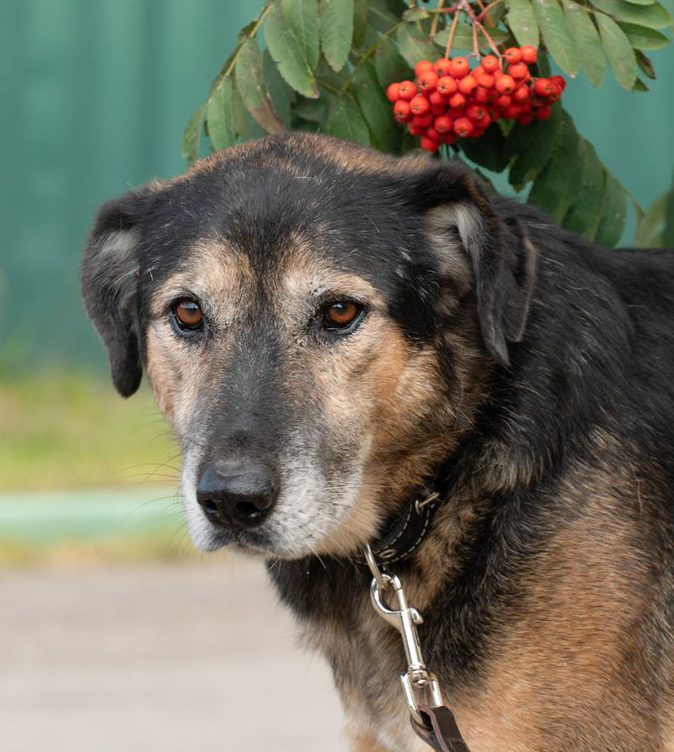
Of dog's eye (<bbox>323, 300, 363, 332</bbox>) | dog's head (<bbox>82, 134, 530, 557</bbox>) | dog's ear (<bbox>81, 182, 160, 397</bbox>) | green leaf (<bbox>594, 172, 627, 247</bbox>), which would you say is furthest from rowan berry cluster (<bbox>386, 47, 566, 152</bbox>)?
dog's ear (<bbox>81, 182, 160, 397</bbox>)

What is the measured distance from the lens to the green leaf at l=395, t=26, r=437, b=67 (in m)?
3.35

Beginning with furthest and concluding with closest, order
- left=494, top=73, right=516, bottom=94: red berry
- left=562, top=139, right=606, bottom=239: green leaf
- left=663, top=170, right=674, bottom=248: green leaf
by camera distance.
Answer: left=663, top=170, right=674, bottom=248: green leaf < left=562, top=139, right=606, bottom=239: green leaf < left=494, top=73, right=516, bottom=94: red berry

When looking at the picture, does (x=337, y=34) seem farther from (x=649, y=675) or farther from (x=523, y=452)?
(x=649, y=675)

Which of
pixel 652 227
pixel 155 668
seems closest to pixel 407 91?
pixel 652 227

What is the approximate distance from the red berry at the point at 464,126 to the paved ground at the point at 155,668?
2.17m

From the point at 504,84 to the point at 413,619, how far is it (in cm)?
119

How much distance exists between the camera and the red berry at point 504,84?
126 inches

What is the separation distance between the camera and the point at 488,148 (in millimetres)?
3609

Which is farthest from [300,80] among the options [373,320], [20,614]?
[20,614]

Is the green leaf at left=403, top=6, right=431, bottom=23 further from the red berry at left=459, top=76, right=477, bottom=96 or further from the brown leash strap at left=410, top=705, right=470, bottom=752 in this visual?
the brown leash strap at left=410, top=705, right=470, bottom=752

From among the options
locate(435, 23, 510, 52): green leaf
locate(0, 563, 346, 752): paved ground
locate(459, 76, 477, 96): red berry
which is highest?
locate(435, 23, 510, 52): green leaf

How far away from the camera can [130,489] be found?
7.54m

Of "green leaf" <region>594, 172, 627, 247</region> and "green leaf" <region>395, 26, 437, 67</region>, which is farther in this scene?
"green leaf" <region>594, 172, 627, 247</region>

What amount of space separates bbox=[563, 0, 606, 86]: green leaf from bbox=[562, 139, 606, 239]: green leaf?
35 cm
